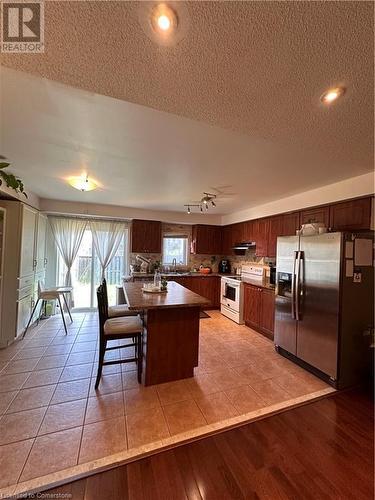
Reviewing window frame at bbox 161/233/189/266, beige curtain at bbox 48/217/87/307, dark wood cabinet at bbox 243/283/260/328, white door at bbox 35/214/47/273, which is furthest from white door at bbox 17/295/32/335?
dark wood cabinet at bbox 243/283/260/328

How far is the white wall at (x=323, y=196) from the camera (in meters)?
2.53

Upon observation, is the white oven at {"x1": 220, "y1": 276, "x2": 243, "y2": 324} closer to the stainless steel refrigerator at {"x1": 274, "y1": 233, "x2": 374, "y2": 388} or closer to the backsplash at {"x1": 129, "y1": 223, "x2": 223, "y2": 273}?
the backsplash at {"x1": 129, "y1": 223, "x2": 223, "y2": 273}

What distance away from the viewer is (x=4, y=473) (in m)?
1.40

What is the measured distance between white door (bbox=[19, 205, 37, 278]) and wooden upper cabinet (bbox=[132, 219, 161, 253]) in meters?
2.01

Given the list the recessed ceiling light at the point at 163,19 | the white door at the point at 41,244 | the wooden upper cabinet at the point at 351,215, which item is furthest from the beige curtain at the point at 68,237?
the wooden upper cabinet at the point at 351,215

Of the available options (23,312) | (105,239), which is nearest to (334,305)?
(23,312)

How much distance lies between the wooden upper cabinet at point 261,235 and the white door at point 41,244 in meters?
4.35

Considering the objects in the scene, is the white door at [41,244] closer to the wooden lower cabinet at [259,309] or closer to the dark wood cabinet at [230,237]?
the wooden lower cabinet at [259,309]

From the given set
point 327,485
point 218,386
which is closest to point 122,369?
point 218,386

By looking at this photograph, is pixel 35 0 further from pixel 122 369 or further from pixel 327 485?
pixel 122 369

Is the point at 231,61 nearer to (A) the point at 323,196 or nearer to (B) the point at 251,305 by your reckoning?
(A) the point at 323,196

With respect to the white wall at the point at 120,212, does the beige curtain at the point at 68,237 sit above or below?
below

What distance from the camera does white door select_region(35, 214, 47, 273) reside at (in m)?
4.08

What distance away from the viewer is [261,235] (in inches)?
179
